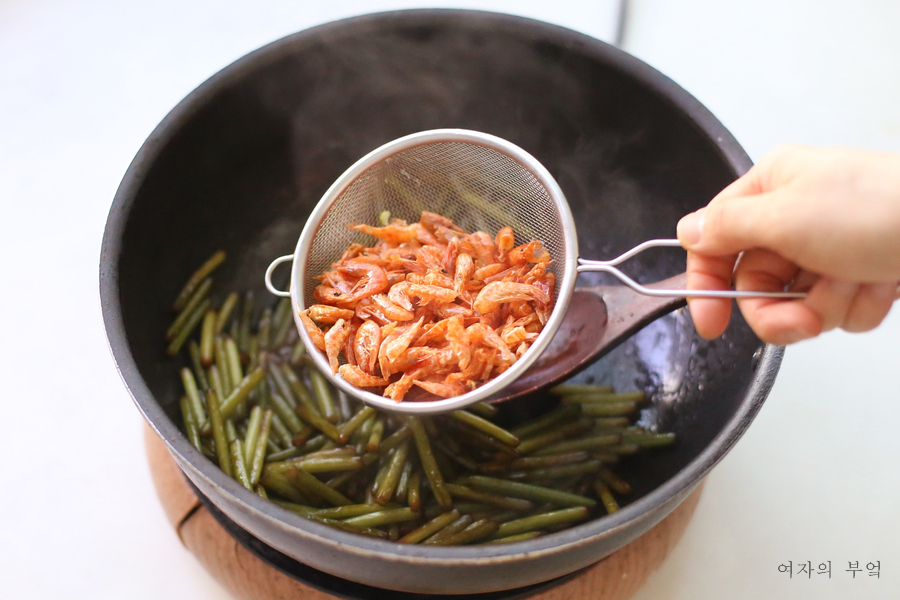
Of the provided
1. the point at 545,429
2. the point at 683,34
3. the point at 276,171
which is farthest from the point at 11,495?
the point at 683,34

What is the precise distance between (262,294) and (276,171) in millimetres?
488

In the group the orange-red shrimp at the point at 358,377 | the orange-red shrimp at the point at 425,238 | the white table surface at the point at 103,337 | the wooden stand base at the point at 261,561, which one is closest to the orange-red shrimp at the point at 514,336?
the orange-red shrimp at the point at 358,377

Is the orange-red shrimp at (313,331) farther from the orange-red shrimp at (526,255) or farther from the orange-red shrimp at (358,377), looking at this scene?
the orange-red shrimp at (526,255)

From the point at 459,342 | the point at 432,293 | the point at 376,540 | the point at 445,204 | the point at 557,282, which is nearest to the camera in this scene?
the point at 376,540

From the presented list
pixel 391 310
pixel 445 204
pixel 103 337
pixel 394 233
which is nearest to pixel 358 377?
pixel 391 310

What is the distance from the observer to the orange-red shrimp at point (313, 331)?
1892mm

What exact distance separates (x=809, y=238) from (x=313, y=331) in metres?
1.29

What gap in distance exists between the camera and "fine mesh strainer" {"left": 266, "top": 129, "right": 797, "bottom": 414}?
1.79 m

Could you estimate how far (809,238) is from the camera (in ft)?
3.88

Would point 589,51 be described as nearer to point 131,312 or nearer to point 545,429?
point 545,429

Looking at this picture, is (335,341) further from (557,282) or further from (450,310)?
(557,282)

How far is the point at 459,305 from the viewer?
1896mm

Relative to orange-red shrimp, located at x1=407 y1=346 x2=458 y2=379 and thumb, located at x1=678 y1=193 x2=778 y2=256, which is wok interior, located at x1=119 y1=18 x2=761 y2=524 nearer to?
orange-red shrimp, located at x1=407 y1=346 x2=458 y2=379

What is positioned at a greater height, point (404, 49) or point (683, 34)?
point (683, 34)
